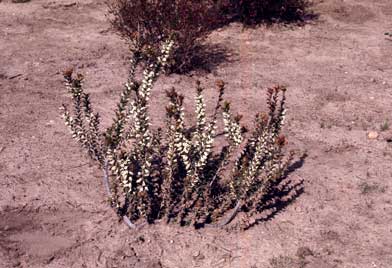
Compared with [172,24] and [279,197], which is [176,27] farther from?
[279,197]

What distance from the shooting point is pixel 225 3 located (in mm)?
7684

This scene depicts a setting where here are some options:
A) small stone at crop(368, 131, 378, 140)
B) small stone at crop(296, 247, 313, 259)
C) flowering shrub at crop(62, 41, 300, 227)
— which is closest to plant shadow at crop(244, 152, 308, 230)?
flowering shrub at crop(62, 41, 300, 227)

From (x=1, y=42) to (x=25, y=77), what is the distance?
1247mm

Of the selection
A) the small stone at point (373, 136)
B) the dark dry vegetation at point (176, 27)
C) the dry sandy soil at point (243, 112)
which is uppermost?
the dark dry vegetation at point (176, 27)

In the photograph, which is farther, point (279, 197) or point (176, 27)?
point (176, 27)

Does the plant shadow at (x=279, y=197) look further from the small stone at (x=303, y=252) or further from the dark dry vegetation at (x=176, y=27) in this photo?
the dark dry vegetation at (x=176, y=27)

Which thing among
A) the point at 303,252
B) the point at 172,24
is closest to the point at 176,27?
the point at 172,24

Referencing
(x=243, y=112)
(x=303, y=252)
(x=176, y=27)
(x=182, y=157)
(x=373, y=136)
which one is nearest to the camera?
(x=303, y=252)

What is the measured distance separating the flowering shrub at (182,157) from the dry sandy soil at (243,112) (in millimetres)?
171

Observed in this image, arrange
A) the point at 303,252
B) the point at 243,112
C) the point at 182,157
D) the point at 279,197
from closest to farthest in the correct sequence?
the point at 303,252 → the point at 182,157 → the point at 279,197 → the point at 243,112

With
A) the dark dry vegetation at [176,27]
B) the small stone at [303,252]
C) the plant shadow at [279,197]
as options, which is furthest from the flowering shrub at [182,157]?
the dark dry vegetation at [176,27]

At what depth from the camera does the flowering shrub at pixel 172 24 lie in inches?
249

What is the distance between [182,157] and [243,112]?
183cm

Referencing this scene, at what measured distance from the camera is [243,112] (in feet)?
18.4
